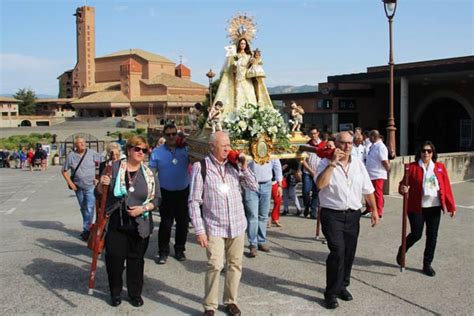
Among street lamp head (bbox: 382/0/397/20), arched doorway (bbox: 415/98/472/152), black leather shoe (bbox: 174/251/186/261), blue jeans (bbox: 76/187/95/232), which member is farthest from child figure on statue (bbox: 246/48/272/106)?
arched doorway (bbox: 415/98/472/152)

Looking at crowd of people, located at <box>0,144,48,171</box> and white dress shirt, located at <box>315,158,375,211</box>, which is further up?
white dress shirt, located at <box>315,158,375,211</box>

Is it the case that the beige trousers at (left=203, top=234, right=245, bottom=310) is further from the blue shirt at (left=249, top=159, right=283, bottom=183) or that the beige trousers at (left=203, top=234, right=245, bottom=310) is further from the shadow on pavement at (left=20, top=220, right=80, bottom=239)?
the shadow on pavement at (left=20, top=220, right=80, bottom=239)

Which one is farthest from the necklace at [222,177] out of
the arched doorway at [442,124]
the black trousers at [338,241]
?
the arched doorway at [442,124]

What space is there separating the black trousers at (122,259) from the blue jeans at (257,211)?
76.2 inches

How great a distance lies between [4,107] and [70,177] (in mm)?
91229

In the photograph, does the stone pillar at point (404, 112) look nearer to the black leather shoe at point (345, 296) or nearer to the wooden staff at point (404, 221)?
the wooden staff at point (404, 221)

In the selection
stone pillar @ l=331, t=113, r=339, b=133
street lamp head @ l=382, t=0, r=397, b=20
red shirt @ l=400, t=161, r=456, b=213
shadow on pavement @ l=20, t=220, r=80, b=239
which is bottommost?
shadow on pavement @ l=20, t=220, r=80, b=239

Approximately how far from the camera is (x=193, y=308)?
5.25 m

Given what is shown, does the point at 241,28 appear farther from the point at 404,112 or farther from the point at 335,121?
the point at 335,121

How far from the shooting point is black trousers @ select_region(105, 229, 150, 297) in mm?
5367

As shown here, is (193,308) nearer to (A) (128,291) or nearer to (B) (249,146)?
(A) (128,291)

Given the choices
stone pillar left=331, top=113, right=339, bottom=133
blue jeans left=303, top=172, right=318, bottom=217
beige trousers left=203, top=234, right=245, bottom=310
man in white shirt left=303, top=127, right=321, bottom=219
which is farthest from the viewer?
stone pillar left=331, top=113, right=339, bottom=133

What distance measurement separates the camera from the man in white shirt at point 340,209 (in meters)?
5.23

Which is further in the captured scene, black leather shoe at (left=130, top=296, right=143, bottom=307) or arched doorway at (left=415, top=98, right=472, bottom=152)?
arched doorway at (left=415, top=98, right=472, bottom=152)
